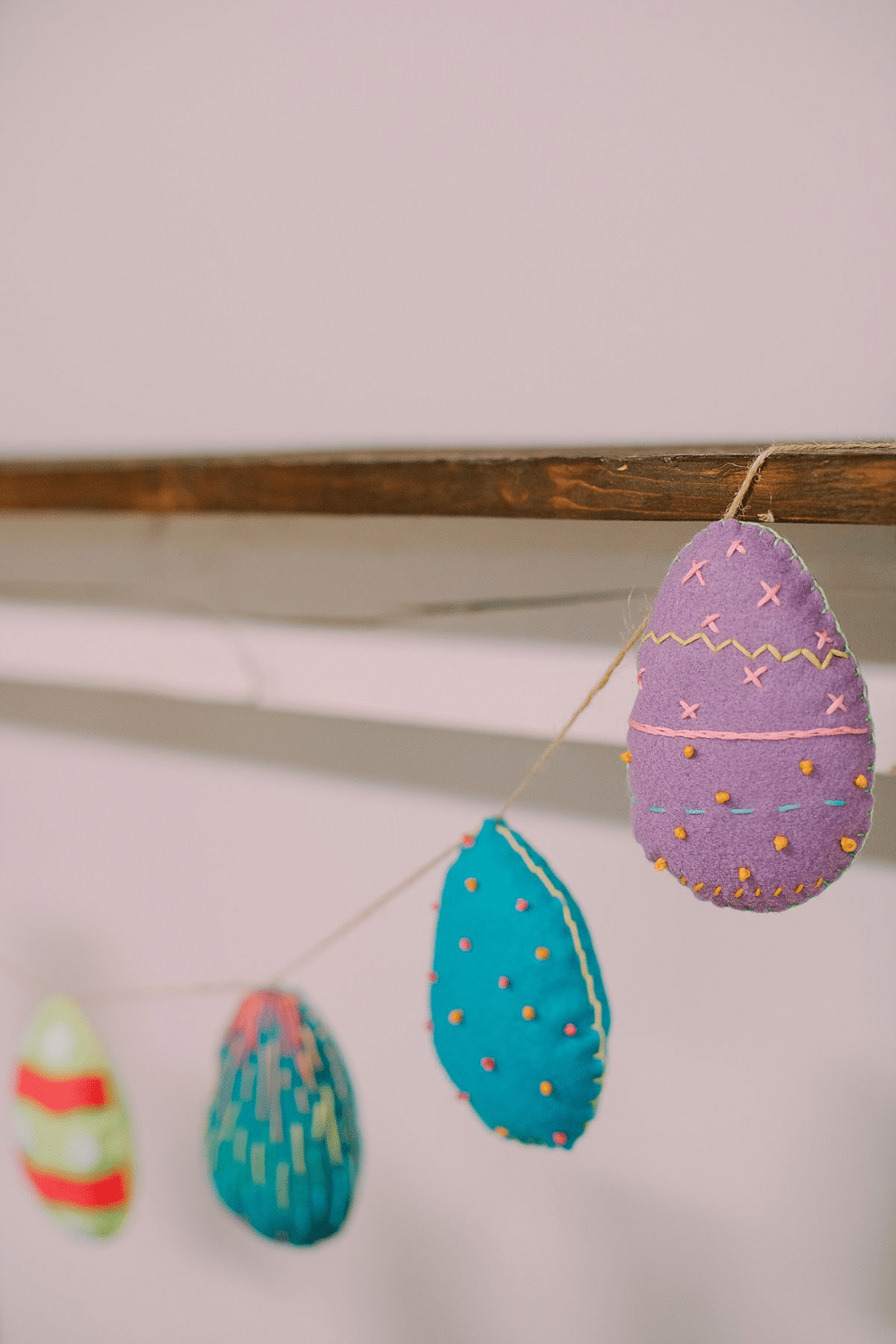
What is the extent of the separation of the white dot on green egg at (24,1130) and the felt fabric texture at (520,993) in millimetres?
356

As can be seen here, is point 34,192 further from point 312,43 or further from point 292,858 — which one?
point 292,858

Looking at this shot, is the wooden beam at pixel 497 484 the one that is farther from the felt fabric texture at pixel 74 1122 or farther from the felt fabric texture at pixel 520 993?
the felt fabric texture at pixel 74 1122

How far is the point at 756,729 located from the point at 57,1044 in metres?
0.53

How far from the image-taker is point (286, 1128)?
608mm

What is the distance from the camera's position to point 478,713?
687 mm

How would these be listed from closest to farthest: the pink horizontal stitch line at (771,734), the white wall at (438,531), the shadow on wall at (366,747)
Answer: the pink horizontal stitch line at (771,734) < the white wall at (438,531) < the shadow on wall at (366,747)

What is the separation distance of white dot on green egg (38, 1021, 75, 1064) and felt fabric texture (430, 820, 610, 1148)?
0.30 metres

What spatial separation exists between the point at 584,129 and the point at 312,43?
21 centimetres

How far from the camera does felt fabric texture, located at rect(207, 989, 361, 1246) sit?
61 centimetres

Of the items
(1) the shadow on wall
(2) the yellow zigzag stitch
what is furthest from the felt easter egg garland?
(1) the shadow on wall

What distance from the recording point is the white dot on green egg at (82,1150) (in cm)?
69

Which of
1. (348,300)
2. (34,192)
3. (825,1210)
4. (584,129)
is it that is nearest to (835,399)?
(584,129)

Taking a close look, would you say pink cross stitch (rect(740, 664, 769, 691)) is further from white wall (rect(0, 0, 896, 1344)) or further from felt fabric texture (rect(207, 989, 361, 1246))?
felt fabric texture (rect(207, 989, 361, 1246))

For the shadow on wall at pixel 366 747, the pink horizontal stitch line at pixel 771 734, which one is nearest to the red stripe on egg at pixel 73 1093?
the shadow on wall at pixel 366 747
